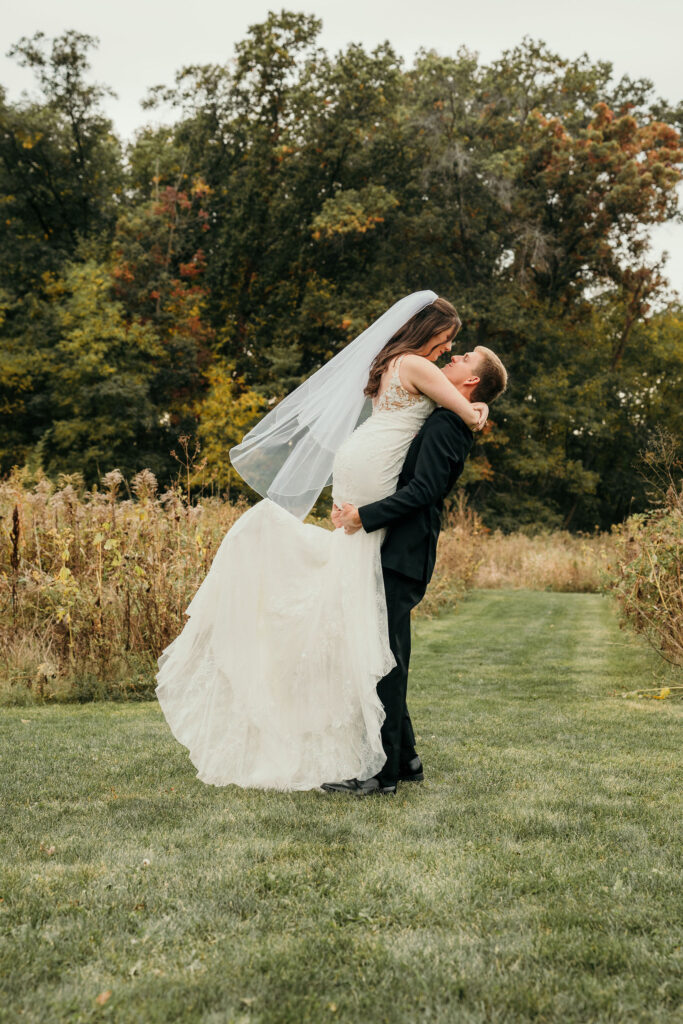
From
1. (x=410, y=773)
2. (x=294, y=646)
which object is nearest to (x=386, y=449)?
(x=294, y=646)

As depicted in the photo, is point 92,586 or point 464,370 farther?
point 92,586

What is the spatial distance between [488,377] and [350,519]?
0.95m

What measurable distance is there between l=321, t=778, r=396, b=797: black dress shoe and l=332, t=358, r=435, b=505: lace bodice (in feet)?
4.13

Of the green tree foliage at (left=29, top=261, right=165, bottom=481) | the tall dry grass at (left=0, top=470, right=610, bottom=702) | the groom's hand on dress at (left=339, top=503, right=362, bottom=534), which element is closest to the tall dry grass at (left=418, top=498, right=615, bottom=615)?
the tall dry grass at (left=0, top=470, right=610, bottom=702)

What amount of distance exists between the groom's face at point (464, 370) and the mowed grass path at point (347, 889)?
189 cm

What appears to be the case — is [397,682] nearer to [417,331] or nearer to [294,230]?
[417,331]

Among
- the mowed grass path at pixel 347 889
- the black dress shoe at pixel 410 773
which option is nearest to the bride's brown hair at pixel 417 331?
the black dress shoe at pixel 410 773

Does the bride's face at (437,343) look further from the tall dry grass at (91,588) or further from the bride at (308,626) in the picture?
the tall dry grass at (91,588)

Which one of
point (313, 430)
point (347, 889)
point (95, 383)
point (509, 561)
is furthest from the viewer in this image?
point (95, 383)

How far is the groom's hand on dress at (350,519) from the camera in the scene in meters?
4.03

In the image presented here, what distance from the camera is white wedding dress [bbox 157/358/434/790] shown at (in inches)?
154

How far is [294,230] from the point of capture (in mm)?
29656

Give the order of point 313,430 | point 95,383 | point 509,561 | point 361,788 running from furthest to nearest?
1. point 95,383
2. point 509,561
3. point 313,430
4. point 361,788

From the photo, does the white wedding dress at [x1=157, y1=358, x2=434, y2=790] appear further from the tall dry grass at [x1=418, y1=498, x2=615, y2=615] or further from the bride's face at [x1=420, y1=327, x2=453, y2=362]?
the tall dry grass at [x1=418, y1=498, x2=615, y2=615]
